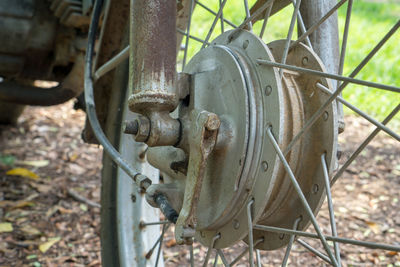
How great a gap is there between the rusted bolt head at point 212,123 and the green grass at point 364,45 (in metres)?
2.38

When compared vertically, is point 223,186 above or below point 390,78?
below

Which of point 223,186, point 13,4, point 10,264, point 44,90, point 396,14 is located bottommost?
point 10,264

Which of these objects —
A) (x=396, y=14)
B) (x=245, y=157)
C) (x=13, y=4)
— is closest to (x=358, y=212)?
(x=245, y=157)

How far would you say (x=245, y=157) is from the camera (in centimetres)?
96

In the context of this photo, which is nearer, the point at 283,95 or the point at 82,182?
the point at 283,95

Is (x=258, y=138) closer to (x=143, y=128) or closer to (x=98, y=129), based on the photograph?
(x=143, y=128)

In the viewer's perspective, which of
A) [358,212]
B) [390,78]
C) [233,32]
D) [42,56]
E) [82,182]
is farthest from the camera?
[390,78]

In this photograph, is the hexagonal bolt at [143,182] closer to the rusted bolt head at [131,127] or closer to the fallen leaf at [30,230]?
the rusted bolt head at [131,127]

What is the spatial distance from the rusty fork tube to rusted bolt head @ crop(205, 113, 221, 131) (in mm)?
98

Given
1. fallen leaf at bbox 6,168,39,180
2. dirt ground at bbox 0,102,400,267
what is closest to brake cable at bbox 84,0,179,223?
dirt ground at bbox 0,102,400,267

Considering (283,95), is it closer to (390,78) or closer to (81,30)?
(81,30)

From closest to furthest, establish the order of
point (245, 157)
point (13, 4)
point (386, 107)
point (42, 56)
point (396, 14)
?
point (245, 157) < point (13, 4) < point (42, 56) < point (386, 107) < point (396, 14)

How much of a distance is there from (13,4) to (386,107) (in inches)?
90.9

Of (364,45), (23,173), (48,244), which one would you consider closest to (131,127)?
(48,244)
